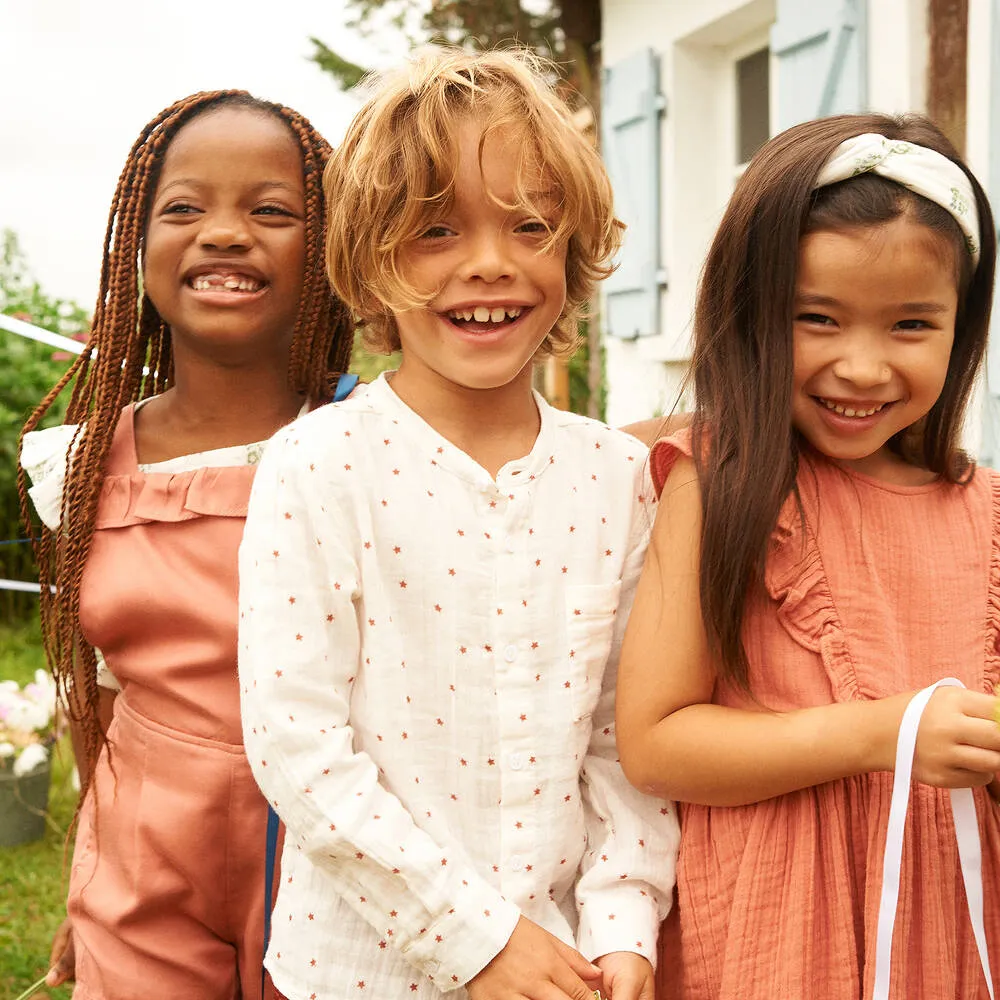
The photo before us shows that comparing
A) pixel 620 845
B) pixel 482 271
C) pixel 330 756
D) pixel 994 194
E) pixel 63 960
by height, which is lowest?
pixel 63 960

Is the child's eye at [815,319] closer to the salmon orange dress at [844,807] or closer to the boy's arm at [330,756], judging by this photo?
the salmon orange dress at [844,807]

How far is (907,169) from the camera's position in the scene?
1481mm

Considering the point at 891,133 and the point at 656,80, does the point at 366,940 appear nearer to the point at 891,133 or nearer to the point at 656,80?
the point at 891,133

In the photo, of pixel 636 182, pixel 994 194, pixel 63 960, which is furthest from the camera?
pixel 636 182

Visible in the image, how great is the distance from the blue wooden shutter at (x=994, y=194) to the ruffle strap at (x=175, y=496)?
198 centimetres

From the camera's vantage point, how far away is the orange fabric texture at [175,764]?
1741 mm

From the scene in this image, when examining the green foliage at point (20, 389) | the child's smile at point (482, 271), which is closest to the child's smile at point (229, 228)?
the child's smile at point (482, 271)

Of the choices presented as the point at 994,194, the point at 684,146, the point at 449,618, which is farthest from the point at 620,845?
the point at 684,146

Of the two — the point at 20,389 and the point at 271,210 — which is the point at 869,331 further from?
the point at 20,389

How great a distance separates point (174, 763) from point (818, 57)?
2990 millimetres

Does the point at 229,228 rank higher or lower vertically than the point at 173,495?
higher

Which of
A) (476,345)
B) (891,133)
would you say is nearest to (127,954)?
(476,345)

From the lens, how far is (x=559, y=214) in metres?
1.56

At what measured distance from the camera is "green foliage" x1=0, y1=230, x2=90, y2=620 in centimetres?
601
